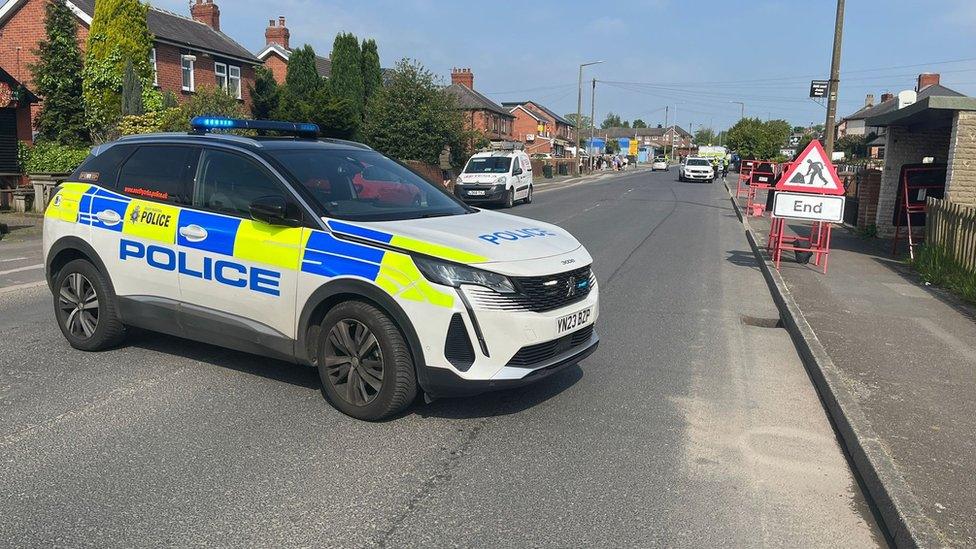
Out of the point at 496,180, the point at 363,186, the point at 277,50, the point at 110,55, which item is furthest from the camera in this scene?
the point at 277,50

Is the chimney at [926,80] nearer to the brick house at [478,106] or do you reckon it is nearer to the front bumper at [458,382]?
the brick house at [478,106]

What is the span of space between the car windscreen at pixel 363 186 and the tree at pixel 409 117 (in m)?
25.2

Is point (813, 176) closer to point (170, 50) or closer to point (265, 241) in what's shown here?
point (265, 241)

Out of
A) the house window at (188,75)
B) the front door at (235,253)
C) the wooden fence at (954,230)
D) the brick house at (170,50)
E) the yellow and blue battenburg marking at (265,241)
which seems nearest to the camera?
the yellow and blue battenburg marking at (265,241)

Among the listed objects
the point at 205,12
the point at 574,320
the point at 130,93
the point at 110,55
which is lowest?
the point at 574,320

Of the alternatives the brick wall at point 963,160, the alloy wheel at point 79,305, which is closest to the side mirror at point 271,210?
the alloy wheel at point 79,305

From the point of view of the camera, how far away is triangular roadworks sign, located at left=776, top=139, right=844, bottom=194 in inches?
430

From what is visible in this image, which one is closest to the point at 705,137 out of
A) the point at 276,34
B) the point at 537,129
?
the point at 537,129

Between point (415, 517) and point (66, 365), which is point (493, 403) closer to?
point (415, 517)

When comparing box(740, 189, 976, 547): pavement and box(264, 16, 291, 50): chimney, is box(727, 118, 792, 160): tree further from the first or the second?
box(740, 189, 976, 547): pavement

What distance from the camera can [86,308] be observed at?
241 inches

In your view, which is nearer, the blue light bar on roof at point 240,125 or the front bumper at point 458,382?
the front bumper at point 458,382

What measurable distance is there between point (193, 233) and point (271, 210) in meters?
0.87

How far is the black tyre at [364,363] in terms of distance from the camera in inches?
179
